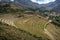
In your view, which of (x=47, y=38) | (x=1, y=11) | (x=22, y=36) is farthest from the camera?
(x=1, y=11)

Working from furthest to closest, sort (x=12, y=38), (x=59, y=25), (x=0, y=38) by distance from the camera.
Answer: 1. (x=59, y=25)
2. (x=12, y=38)
3. (x=0, y=38)

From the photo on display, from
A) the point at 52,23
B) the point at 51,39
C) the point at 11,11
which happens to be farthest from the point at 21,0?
the point at 51,39

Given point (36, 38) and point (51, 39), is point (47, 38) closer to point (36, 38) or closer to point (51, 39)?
point (51, 39)

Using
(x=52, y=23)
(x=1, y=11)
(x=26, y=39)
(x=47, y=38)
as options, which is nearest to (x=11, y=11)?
(x=1, y=11)

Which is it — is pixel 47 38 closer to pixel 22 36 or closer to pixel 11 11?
pixel 22 36

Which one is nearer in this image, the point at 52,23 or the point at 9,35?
the point at 9,35

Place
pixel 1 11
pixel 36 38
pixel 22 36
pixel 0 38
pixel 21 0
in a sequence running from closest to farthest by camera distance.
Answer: pixel 0 38 < pixel 22 36 < pixel 36 38 < pixel 1 11 < pixel 21 0

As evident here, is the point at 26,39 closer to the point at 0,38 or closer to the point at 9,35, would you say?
the point at 9,35

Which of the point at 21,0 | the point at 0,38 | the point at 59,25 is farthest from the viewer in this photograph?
the point at 21,0

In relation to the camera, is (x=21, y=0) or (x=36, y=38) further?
(x=21, y=0)
